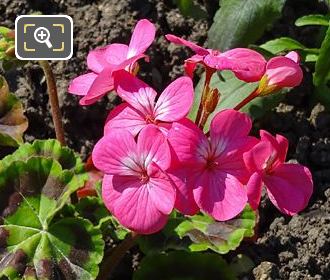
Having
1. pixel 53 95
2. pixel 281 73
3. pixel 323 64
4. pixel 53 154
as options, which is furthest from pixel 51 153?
pixel 323 64

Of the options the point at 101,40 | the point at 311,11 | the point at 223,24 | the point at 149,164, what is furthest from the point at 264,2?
the point at 149,164

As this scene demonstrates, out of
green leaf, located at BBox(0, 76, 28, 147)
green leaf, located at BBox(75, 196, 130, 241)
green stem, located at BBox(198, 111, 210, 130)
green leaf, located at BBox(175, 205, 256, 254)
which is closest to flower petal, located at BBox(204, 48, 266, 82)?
green stem, located at BBox(198, 111, 210, 130)

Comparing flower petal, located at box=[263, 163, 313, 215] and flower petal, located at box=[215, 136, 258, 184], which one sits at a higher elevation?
flower petal, located at box=[215, 136, 258, 184]

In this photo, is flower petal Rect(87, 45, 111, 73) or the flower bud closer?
the flower bud

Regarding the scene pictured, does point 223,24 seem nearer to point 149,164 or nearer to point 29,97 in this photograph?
point 29,97

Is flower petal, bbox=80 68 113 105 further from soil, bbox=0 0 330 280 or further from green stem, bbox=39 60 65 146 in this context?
soil, bbox=0 0 330 280

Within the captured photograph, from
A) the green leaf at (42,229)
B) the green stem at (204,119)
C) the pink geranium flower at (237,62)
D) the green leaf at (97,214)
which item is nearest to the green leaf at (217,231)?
the green leaf at (97,214)
